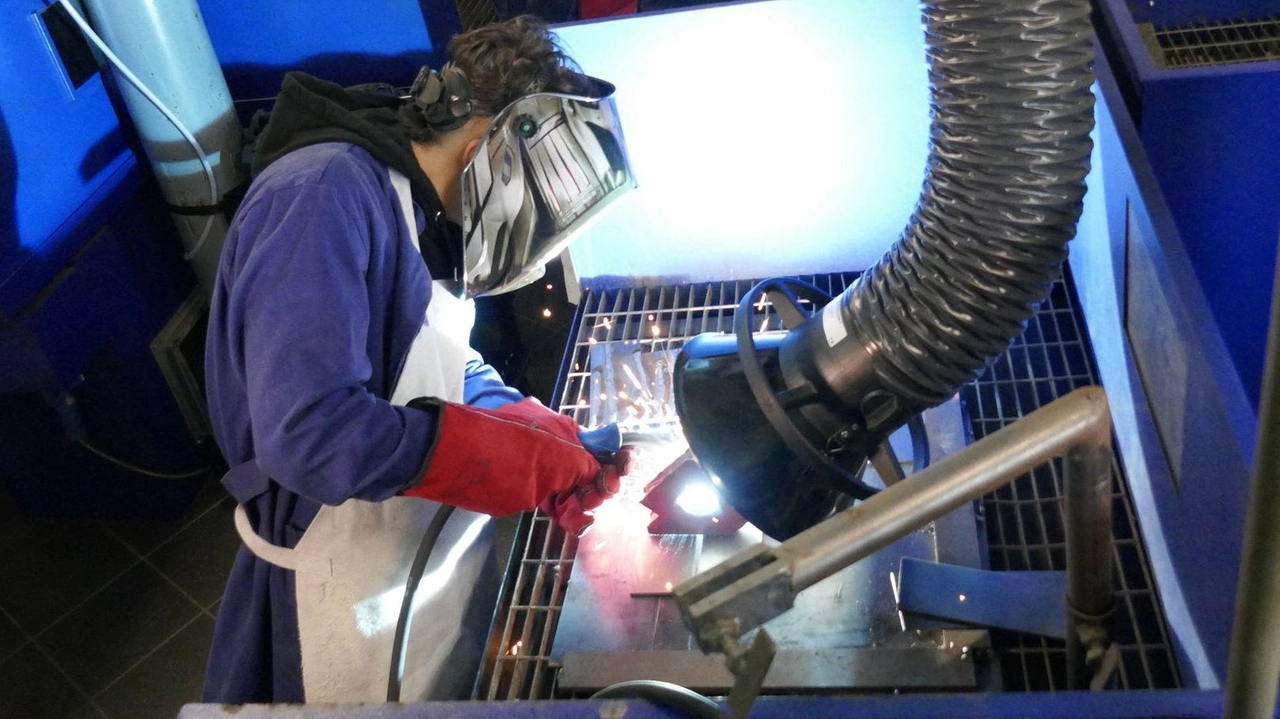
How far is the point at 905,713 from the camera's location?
0.87 metres

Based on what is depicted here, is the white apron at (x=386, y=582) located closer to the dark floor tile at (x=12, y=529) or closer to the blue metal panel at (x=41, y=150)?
the blue metal panel at (x=41, y=150)

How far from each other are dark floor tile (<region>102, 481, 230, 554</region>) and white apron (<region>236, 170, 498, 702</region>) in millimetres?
1552

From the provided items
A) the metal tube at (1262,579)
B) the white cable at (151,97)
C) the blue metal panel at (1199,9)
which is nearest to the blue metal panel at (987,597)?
the metal tube at (1262,579)

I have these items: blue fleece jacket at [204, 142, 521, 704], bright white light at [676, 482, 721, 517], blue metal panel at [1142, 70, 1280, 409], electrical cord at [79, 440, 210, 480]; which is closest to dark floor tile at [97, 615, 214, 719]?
electrical cord at [79, 440, 210, 480]

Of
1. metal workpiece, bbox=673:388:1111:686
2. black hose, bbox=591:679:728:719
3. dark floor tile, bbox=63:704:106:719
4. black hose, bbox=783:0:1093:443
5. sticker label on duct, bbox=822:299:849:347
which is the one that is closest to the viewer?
metal workpiece, bbox=673:388:1111:686

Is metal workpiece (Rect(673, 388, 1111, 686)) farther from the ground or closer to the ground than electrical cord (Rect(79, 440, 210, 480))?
farther from the ground

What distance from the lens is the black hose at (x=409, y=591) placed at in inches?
55.1

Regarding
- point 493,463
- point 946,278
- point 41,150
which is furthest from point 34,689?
point 946,278

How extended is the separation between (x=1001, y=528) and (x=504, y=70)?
0.93 metres

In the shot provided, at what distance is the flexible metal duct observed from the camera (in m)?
0.98

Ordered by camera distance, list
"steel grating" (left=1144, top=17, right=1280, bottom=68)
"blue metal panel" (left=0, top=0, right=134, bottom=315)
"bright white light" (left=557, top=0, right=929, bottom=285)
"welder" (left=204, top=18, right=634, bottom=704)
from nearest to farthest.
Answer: "welder" (left=204, top=18, right=634, bottom=704) < "bright white light" (left=557, top=0, right=929, bottom=285) < "steel grating" (left=1144, top=17, right=1280, bottom=68) < "blue metal panel" (left=0, top=0, right=134, bottom=315)

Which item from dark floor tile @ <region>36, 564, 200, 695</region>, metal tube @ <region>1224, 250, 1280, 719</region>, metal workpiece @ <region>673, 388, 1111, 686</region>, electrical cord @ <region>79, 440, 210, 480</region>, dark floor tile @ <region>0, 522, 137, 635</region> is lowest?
dark floor tile @ <region>36, 564, 200, 695</region>

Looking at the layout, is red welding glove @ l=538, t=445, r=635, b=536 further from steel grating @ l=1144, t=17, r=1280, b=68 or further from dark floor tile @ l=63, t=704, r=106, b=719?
dark floor tile @ l=63, t=704, r=106, b=719

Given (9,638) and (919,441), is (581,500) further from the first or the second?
(9,638)
